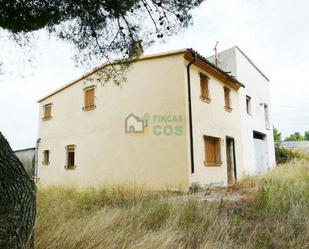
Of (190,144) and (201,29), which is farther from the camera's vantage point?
(190,144)

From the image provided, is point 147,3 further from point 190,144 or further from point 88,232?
point 190,144

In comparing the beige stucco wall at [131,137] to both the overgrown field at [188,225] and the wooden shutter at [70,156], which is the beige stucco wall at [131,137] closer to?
the wooden shutter at [70,156]

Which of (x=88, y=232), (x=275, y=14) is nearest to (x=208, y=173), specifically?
(x=275, y=14)

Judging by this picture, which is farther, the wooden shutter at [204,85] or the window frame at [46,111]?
the window frame at [46,111]

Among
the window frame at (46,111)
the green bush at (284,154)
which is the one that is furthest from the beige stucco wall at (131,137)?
the green bush at (284,154)

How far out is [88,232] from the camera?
13.0 ft

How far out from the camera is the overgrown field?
12.7 ft

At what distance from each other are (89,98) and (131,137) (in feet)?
11.4

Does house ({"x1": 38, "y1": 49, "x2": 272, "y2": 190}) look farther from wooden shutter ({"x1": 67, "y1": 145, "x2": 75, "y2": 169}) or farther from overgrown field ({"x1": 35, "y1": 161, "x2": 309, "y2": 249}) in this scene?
overgrown field ({"x1": 35, "y1": 161, "x2": 309, "y2": 249})

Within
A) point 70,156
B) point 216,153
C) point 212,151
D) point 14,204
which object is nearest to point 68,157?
point 70,156

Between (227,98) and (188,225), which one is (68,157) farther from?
(188,225)

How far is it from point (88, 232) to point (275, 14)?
21.1ft

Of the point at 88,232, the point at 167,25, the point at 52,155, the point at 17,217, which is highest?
the point at 167,25

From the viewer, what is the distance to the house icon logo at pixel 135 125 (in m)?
12.5
